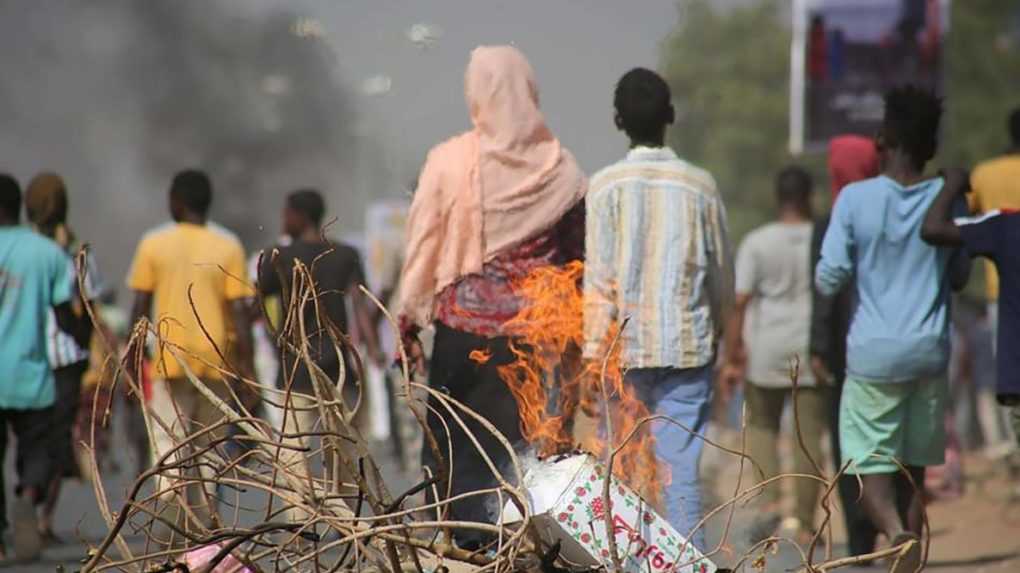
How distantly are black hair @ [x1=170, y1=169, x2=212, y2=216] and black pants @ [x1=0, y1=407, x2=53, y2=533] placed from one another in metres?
1.17

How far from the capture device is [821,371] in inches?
367

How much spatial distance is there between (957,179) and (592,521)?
299 centimetres

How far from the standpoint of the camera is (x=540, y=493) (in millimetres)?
5160

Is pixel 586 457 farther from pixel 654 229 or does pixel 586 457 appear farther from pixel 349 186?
pixel 349 186

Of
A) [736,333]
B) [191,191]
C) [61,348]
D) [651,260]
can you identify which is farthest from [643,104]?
[61,348]

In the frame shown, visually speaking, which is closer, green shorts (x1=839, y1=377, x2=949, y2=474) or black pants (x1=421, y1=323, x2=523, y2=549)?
black pants (x1=421, y1=323, x2=523, y2=549)

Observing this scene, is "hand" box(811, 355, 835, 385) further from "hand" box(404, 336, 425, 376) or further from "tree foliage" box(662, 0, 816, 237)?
"tree foliage" box(662, 0, 816, 237)

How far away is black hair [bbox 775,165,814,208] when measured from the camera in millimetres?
10625

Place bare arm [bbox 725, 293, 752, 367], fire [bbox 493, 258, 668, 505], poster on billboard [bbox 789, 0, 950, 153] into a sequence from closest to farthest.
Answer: fire [bbox 493, 258, 668, 505]
bare arm [bbox 725, 293, 752, 367]
poster on billboard [bbox 789, 0, 950, 153]

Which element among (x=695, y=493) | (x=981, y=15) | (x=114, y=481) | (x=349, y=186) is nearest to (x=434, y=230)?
(x=695, y=493)

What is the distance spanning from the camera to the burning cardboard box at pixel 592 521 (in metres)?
5.08

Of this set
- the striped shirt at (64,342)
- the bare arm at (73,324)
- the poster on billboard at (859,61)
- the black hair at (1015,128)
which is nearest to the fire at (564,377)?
the bare arm at (73,324)

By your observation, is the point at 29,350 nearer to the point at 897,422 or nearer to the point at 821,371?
the point at 821,371

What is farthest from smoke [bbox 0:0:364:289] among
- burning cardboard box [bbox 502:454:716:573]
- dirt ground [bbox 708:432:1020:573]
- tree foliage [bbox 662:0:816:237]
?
burning cardboard box [bbox 502:454:716:573]
